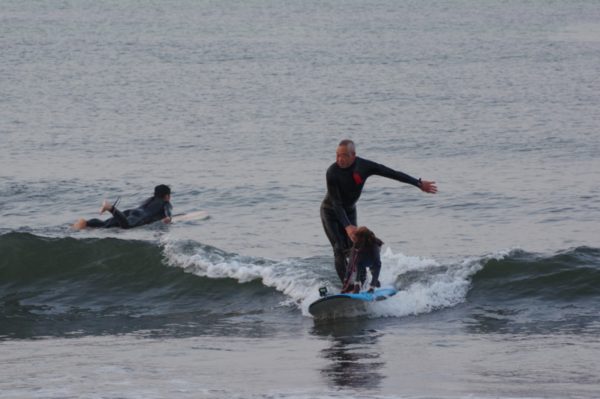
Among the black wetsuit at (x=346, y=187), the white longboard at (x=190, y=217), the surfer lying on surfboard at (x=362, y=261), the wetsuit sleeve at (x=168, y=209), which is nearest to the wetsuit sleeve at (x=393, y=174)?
the black wetsuit at (x=346, y=187)

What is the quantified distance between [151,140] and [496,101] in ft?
37.9

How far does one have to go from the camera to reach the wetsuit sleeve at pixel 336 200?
13266 millimetres

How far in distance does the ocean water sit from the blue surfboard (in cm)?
18

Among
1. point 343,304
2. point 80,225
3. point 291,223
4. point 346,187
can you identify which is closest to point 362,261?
point 343,304

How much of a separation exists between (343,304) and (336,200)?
1163mm

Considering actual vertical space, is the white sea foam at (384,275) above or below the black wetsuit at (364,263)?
below

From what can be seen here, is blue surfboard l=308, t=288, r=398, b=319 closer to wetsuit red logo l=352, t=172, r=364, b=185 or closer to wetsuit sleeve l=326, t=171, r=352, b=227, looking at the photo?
wetsuit sleeve l=326, t=171, r=352, b=227

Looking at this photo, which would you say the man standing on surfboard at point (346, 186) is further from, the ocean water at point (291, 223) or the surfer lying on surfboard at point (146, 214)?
the surfer lying on surfboard at point (146, 214)

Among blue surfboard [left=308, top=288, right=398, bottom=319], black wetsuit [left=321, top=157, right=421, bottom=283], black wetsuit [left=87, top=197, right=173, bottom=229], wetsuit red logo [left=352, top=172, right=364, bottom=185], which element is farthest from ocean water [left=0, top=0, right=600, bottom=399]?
wetsuit red logo [left=352, top=172, right=364, bottom=185]

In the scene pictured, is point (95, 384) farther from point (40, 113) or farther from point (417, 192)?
point (40, 113)

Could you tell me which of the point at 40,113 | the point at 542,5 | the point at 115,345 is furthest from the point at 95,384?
the point at 542,5

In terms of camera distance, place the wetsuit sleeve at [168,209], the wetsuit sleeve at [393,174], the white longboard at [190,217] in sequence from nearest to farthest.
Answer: the wetsuit sleeve at [393,174] < the wetsuit sleeve at [168,209] < the white longboard at [190,217]

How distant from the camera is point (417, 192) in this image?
77.7 feet

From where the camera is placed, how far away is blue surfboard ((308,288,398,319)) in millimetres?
13445
